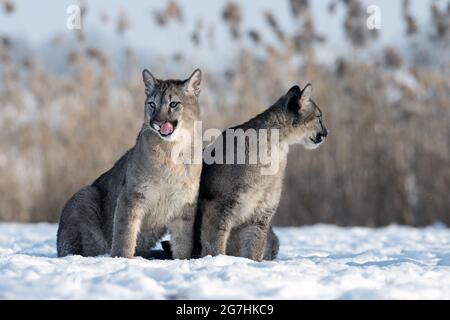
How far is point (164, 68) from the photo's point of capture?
14.4 metres

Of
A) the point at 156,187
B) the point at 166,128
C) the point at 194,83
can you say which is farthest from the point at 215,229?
the point at 194,83

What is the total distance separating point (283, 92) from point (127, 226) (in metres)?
7.56

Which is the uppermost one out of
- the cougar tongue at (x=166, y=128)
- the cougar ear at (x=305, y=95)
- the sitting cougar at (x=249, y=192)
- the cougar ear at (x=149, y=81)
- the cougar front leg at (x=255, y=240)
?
the cougar ear at (x=149, y=81)

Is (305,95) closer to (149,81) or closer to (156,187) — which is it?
(149,81)

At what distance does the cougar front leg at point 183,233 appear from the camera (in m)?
6.92

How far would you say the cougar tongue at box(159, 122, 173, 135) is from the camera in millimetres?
6793

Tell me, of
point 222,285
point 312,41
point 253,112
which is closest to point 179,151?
point 222,285

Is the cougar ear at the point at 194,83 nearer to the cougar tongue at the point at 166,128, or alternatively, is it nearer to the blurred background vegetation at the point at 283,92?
the cougar tongue at the point at 166,128

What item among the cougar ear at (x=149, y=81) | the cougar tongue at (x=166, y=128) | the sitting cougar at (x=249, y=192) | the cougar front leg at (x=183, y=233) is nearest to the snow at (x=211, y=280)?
the cougar front leg at (x=183, y=233)

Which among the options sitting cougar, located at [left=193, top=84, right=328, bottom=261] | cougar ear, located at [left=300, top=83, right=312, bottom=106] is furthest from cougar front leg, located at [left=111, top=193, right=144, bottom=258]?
cougar ear, located at [left=300, top=83, right=312, bottom=106]

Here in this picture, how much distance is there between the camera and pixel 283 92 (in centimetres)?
1402

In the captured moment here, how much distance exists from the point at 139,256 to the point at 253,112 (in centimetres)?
676

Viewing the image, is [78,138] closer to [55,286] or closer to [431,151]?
[431,151]

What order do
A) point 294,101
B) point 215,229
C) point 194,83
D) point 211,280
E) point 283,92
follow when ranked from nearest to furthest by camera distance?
point 211,280
point 215,229
point 194,83
point 294,101
point 283,92
